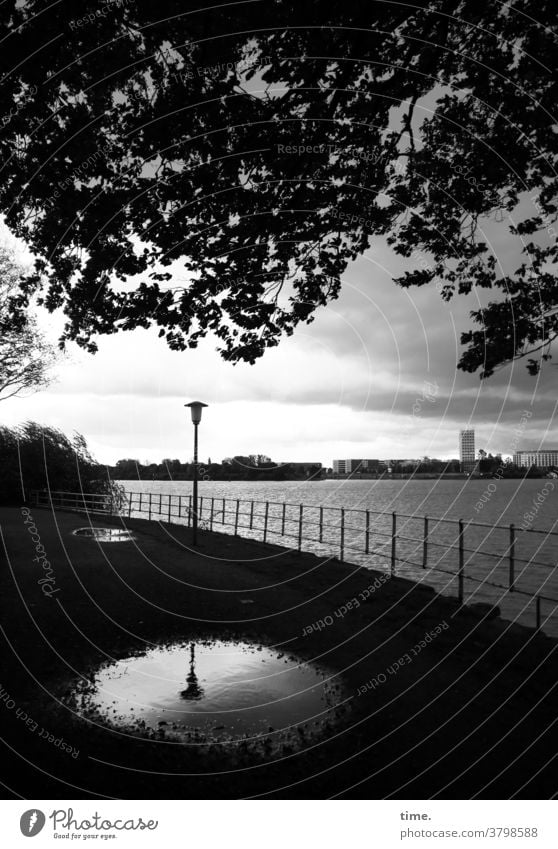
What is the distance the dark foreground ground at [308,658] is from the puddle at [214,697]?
222mm

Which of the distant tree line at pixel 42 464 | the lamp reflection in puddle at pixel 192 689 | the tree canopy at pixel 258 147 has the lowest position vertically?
the lamp reflection in puddle at pixel 192 689

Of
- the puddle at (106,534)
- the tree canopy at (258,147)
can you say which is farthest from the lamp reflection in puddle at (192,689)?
the puddle at (106,534)

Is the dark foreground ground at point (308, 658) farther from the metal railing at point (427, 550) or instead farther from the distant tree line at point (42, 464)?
the distant tree line at point (42, 464)

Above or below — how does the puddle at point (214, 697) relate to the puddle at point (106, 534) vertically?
above

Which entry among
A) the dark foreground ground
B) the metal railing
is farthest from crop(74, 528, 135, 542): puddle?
the dark foreground ground

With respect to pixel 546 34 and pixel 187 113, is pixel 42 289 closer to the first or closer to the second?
pixel 187 113

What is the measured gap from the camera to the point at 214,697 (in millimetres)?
5020

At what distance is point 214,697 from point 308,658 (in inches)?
59.7

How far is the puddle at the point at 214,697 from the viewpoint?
14.1 ft

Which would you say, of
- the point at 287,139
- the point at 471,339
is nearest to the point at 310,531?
the point at 471,339

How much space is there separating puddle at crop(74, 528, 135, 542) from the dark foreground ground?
418cm

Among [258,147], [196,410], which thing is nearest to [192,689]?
[258,147]
